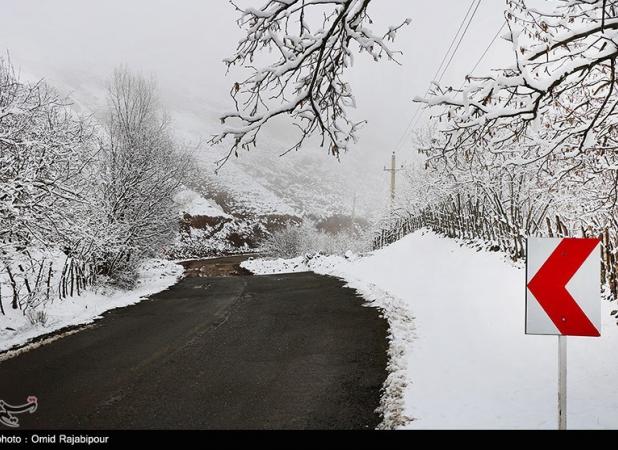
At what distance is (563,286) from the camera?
3.29m

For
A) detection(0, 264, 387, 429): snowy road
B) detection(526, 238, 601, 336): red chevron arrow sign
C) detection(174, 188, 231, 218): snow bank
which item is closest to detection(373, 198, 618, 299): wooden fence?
detection(0, 264, 387, 429): snowy road

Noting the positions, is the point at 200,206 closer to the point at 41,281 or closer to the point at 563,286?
the point at 41,281

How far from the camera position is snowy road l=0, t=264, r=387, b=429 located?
14.5 ft

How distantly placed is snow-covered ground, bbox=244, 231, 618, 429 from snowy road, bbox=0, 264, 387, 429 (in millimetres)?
512

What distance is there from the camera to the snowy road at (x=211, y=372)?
4.42 meters

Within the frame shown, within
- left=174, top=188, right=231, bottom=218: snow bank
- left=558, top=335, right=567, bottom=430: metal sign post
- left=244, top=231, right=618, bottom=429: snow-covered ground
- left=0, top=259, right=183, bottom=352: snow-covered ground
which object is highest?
left=174, top=188, right=231, bottom=218: snow bank

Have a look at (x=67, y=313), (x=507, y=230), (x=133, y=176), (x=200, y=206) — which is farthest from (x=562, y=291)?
(x=200, y=206)

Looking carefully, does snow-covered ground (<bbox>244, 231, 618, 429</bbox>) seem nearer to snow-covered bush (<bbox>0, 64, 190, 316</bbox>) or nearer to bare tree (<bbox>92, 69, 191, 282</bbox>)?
snow-covered bush (<bbox>0, 64, 190, 316</bbox>)

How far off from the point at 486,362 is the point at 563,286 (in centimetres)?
304

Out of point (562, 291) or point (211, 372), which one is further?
point (211, 372)

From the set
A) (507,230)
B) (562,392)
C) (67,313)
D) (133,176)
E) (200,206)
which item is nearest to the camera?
(562,392)

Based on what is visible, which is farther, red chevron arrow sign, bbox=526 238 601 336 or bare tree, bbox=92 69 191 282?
bare tree, bbox=92 69 191 282

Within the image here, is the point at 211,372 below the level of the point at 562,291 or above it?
below

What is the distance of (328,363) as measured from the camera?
20.4ft
